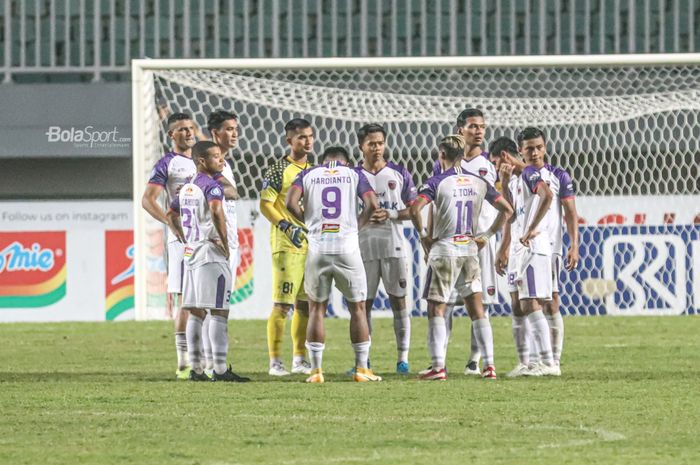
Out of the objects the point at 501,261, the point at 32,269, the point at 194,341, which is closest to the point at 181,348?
the point at 194,341

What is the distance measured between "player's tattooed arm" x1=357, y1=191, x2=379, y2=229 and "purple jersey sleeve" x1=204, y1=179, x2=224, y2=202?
35.1 inches

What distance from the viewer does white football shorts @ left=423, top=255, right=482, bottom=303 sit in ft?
30.0

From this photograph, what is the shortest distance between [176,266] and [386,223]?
4.86ft

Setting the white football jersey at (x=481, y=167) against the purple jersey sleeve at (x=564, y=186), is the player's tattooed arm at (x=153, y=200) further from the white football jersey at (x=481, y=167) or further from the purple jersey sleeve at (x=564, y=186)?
the purple jersey sleeve at (x=564, y=186)

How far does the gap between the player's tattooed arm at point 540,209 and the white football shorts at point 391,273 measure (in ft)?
3.15

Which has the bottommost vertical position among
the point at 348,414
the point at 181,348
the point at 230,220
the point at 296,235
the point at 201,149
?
the point at 348,414

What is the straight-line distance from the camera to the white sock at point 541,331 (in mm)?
9273

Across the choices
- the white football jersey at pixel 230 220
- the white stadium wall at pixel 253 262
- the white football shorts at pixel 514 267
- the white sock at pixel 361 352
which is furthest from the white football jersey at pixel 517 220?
the white stadium wall at pixel 253 262

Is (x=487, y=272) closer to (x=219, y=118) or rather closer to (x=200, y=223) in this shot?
(x=219, y=118)

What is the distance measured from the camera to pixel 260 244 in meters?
18.9

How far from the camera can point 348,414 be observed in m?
7.02

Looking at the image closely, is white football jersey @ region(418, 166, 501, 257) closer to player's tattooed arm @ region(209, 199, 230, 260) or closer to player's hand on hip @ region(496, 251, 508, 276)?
player's hand on hip @ region(496, 251, 508, 276)

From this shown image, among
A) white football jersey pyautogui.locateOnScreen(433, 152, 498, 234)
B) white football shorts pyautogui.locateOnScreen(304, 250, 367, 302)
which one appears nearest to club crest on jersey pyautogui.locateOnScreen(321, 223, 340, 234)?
white football shorts pyautogui.locateOnScreen(304, 250, 367, 302)

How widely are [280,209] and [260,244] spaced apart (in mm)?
9174
